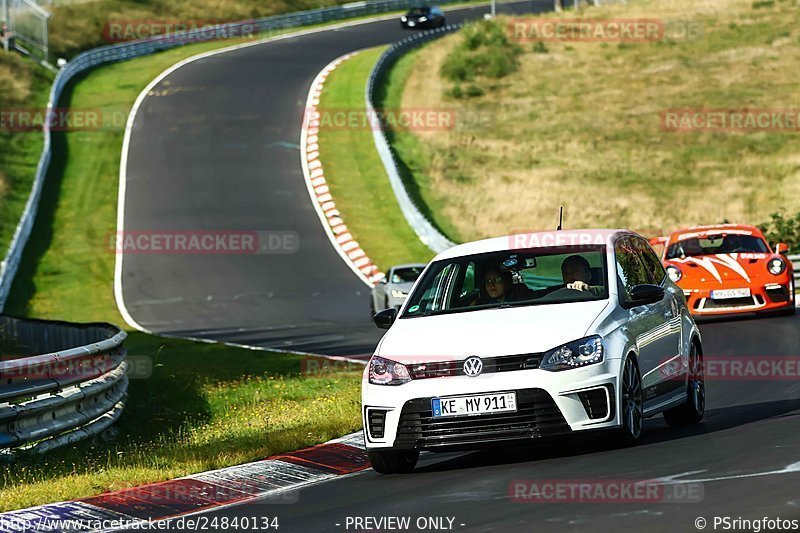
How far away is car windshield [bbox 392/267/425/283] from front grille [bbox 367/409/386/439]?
16.7m

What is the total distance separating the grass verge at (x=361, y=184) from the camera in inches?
1391

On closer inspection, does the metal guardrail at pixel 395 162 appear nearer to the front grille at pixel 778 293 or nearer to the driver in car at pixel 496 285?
the front grille at pixel 778 293

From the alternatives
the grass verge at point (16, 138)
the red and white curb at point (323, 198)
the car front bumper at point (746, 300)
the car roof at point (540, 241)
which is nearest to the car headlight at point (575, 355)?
the car roof at point (540, 241)

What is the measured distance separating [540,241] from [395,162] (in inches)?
1343

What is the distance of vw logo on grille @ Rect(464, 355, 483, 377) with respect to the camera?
352 inches

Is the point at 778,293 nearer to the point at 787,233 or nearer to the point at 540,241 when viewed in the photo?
the point at 540,241

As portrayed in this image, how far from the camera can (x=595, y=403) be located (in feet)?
29.2

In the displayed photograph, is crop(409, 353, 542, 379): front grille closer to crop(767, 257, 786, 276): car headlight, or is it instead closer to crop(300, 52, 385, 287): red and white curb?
crop(767, 257, 786, 276): car headlight

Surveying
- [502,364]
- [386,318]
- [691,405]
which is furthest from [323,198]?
[502,364]

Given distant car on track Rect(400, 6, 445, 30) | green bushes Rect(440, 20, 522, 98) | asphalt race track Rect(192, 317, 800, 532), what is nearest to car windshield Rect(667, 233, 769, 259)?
asphalt race track Rect(192, 317, 800, 532)

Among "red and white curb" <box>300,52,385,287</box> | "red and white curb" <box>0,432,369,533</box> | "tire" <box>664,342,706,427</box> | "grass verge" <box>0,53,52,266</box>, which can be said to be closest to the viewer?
"red and white curb" <box>0,432,369,533</box>

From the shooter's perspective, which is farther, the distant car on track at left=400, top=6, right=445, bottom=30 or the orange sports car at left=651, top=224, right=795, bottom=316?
the distant car on track at left=400, top=6, right=445, bottom=30

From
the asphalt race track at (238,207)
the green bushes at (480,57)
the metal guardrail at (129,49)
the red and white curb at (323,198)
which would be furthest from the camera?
the green bushes at (480,57)

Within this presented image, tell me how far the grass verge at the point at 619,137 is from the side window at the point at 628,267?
27631 mm
